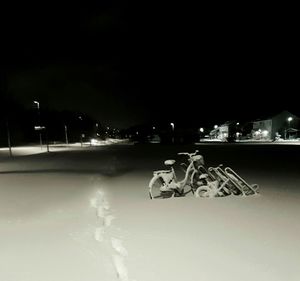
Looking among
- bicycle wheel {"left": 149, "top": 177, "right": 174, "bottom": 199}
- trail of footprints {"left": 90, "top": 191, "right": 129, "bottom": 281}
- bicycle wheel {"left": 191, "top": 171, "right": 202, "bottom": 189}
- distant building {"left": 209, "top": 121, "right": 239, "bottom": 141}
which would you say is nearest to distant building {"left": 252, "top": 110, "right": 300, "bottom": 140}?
distant building {"left": 209, "top": 121, "right": 239, "bottom": 141}

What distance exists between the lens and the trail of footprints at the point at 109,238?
4.64 metres

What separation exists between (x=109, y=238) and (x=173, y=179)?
393cm

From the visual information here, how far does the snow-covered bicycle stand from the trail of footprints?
4.69ft

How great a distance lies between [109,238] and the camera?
6.10 meters

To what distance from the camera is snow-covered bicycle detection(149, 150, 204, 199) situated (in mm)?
9570

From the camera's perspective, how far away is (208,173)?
991 cm

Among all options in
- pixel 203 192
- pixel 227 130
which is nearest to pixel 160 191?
pixel 203 192

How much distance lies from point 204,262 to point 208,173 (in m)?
5.14

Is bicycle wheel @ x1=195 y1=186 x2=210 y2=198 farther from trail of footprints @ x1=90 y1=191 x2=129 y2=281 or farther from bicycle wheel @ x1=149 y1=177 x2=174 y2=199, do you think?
trail of footprints @ x1=90 y1=191 x2=129 y2=281

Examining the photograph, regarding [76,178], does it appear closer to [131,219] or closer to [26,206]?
[26,206]

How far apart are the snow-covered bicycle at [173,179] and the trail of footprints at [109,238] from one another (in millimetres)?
1430

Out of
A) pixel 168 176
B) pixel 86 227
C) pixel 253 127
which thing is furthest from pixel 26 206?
pixel 253 127

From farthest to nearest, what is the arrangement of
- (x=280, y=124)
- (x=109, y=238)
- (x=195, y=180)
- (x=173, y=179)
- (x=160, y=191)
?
(x=280, y=124), (x=195, y=180), (x=160, y=191), (x=173, y=179), (x=109, y=238)

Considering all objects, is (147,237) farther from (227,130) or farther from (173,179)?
(227,130)
